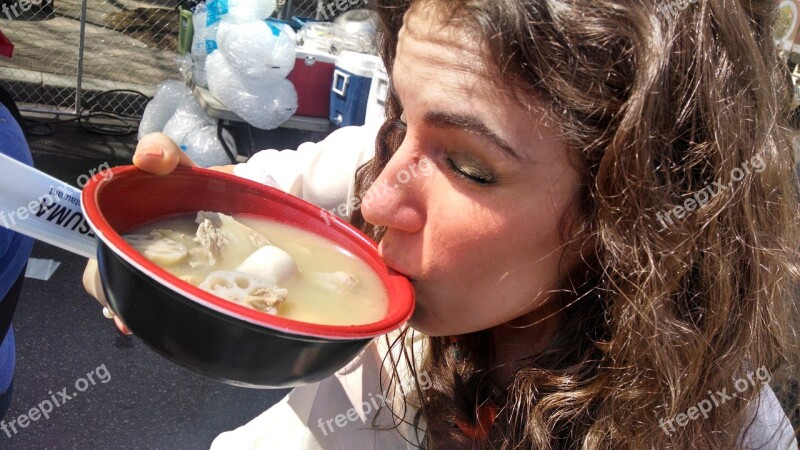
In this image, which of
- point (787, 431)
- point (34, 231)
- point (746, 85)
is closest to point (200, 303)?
point (34, 231)

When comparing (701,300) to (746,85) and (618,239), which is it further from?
(746,85)

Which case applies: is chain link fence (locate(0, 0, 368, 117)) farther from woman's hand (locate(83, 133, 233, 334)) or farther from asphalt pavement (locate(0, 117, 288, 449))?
woman's hand (locate(83, 133, 233, 334))

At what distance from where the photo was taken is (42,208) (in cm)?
95

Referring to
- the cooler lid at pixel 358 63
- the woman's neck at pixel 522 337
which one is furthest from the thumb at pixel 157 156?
the cooler lid at pixel 358 63

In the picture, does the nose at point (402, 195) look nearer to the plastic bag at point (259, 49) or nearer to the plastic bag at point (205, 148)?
the plastic bag at point (259, 49)

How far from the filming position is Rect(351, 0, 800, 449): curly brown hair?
3.00 feet

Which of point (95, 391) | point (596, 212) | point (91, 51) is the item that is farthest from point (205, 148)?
point (596, 212)

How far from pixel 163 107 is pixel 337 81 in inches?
62.3

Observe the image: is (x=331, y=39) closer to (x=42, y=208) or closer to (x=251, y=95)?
(x=251, y=95)

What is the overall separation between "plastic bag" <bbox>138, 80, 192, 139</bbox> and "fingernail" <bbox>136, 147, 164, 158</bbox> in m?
4.66

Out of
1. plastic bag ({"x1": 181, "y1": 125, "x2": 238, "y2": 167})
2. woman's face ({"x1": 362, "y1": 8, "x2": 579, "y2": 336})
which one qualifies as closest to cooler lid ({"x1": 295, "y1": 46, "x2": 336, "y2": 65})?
plastic bag ({"x1": 181, "y1": 125, "x2": 238, "y2": 167})

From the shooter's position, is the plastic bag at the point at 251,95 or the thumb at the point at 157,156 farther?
A: the plastic bag at the point at 251,95

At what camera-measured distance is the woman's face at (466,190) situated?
3.04 feet

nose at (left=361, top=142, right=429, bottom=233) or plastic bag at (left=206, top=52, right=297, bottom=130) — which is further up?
nose at (left=361, top=142, right=429, bottom=233)
